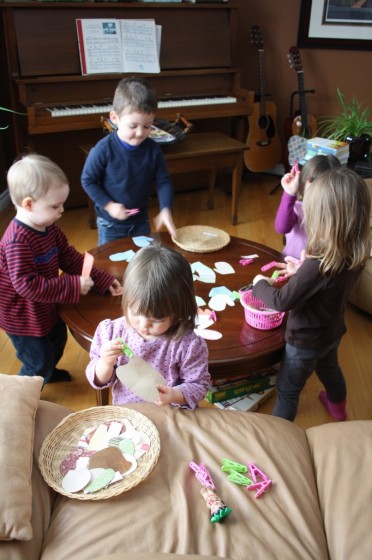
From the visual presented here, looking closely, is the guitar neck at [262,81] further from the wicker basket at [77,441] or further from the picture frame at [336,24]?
the wicker basket at [77,441]

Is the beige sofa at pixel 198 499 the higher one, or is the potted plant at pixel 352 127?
the potted plant at pixel 352 127

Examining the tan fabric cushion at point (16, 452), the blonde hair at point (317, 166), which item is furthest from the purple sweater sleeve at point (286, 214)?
the tan fabric cushion at point (16, 452)

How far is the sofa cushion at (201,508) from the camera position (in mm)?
1052

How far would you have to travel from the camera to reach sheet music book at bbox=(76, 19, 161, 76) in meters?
3.27

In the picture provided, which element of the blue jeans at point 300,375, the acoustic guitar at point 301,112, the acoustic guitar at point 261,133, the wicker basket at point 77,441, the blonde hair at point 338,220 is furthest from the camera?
the acoustic guitar at point 261,133

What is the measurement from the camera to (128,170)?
2.22 meters

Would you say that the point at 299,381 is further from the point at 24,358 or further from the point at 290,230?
the point at 24,358

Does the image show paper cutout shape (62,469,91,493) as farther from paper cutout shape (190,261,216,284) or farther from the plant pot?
the plant pot

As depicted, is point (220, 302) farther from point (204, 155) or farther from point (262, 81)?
point (262, 81)

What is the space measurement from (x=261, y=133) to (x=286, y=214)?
2.38 meters

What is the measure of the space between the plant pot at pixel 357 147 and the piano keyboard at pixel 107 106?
891 mm

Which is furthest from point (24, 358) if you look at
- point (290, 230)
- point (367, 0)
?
point (367, 0)

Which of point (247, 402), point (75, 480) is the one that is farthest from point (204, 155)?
point (75, 480)

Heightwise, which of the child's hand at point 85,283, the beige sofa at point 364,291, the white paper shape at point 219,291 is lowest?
the beige sofa at point 364,291
